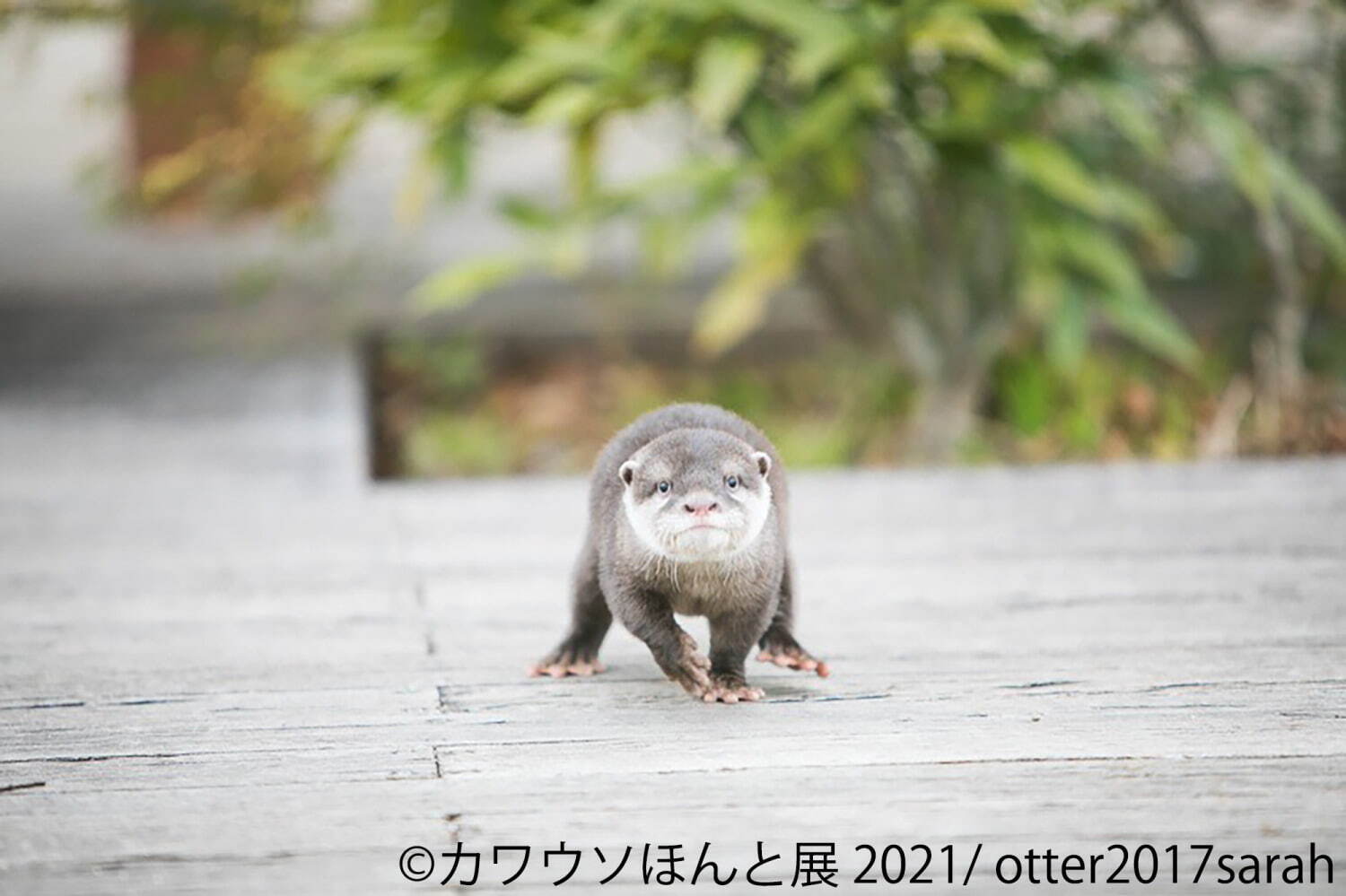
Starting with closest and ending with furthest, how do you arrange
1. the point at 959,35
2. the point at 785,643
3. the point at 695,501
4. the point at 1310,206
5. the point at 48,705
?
the point at 695,501
the point at 48,705
the point at 785,643
the point at 959,35
the point at 1310,206

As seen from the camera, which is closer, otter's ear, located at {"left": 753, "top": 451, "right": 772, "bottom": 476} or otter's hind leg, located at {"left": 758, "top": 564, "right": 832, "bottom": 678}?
otter's ear, located at {"left": 753, "top": 451, "right": 772, "bottom": 476}

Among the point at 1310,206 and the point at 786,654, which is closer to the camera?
the point at 786,654

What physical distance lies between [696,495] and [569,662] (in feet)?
1.43

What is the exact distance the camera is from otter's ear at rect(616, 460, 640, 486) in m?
2.20

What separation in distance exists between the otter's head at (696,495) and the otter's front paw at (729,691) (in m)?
0.20

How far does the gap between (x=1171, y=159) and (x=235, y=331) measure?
2.94 meters

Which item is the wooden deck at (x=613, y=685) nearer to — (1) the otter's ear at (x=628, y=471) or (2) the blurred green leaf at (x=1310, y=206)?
(1) the otter's ear at (x=628, y=471)

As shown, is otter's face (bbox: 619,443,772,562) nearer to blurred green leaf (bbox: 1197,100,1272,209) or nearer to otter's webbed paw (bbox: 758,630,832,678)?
otter's webbed paw (bbox: 758,630,832,678)

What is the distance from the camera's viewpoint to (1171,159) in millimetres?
5348

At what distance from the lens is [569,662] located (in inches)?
96.4

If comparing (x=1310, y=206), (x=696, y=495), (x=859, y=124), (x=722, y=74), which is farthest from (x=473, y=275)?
(x=696, y=495)

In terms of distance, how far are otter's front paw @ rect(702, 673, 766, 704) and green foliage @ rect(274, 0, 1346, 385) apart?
166 cm

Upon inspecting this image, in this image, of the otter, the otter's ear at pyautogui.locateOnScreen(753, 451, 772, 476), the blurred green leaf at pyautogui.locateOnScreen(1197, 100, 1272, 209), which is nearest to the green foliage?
the blurred green leaf at pyautogui.locateOnScreen(1197, 100, 1272, 209)

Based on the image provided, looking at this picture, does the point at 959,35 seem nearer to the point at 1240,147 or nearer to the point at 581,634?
the point at 1240,147
